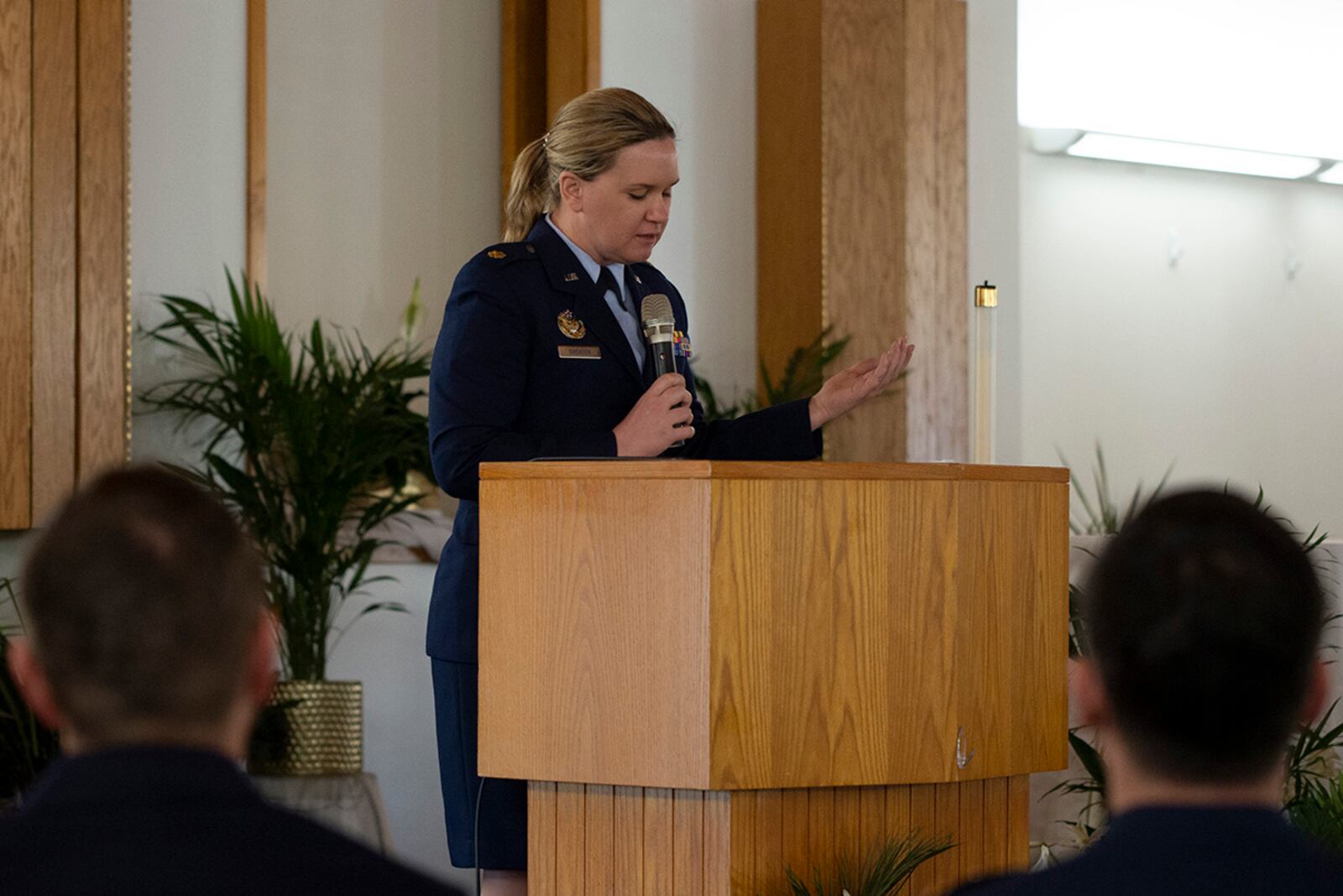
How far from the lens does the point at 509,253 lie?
2.61m

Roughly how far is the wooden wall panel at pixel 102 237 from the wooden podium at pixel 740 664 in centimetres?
216

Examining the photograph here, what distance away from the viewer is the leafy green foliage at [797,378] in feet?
15.9

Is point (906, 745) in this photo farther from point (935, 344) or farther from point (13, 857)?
point (935, 344)

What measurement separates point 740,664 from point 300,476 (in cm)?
229

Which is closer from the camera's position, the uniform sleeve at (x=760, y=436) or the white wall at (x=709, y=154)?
the uniform sleeve at (x=760, y=436)

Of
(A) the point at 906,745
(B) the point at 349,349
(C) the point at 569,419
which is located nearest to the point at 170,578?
(A) the point at 906,745

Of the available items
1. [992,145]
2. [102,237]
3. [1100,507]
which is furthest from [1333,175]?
[102,237]

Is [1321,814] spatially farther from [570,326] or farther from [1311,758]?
[570,326]

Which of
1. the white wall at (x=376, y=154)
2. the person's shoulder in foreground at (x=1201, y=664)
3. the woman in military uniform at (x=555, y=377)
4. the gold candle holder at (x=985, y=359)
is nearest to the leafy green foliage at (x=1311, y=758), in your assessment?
the gold candle holder at (x=985, y=359)

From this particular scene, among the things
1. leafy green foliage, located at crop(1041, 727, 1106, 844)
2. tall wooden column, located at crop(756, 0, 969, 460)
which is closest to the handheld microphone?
leafy green foliage, located at crop(1041, 727, 1106, 844)

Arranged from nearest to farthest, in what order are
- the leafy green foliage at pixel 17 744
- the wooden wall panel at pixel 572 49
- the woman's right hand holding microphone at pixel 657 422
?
the woman's right hand holding microphone at pixel 657 422 → the leafy green foliage at pixel 17 744 → the wooden wall panel at pixel 572 49

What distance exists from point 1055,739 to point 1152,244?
228 inches

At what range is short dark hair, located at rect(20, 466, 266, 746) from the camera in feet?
2.88

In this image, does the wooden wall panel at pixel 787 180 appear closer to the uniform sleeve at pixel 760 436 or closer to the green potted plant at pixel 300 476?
the green potted plant at pixel 300 476
